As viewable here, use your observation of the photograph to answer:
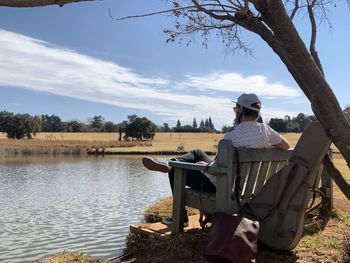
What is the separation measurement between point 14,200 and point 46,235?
6.66 m

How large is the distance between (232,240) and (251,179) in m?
1.09

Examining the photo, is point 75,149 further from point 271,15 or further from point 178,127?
point 178,127

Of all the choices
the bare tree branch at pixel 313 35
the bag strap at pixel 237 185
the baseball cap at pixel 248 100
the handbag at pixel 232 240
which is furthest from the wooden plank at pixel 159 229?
the bare tree branch at pixel 313 35

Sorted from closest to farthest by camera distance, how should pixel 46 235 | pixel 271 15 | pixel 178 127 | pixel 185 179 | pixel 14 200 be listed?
pixel 271 15
pixel 185 179
pixel 46 235
pixel 14 200
pixel 178 127

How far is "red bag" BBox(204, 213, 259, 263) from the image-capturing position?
385 cm

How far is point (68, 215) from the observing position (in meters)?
13.1

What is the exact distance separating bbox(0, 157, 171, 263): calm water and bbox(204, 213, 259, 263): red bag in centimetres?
394

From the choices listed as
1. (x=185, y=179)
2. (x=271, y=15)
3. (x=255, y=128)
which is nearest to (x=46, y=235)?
(x=185, y=179)

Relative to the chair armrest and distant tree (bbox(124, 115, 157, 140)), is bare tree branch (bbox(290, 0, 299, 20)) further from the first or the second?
distant tree (bbox(124, 115, 157, 140))

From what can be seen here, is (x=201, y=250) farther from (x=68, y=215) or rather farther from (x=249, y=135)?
(x=68, y=215)

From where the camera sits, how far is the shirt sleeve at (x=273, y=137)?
489 cm

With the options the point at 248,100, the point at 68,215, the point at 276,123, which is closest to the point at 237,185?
the point at 248,100

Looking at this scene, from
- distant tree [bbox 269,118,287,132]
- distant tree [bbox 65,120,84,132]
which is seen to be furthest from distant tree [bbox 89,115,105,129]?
distant tree [bbox 269,118,287,132]

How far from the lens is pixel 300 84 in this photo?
174 inches
